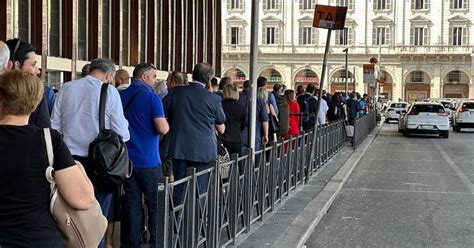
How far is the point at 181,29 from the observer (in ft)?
123

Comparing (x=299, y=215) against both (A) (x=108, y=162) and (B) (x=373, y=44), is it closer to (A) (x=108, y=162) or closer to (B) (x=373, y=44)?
(A) (x=108, y=162)

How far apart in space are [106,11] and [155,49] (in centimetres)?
589

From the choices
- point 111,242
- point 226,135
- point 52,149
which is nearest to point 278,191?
point 226,135

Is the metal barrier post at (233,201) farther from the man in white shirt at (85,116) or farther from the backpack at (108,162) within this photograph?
the backpack at (108,162)

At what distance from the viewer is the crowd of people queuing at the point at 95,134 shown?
10.8ft

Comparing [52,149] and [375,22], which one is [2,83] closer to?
[52,149]

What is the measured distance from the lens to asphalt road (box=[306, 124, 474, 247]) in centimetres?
849

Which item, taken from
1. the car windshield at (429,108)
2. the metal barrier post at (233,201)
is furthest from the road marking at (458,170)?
the metal barrier post at (233,201)

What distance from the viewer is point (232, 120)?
9.16 m

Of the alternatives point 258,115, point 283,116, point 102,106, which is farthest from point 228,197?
point 283,116

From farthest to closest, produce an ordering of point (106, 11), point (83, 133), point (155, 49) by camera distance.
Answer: point (155, 49) → point (106, 11) → point (83, 133)

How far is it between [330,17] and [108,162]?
7.89m

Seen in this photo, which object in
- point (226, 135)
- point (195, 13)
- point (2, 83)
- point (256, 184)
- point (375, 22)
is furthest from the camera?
point (375, 22)

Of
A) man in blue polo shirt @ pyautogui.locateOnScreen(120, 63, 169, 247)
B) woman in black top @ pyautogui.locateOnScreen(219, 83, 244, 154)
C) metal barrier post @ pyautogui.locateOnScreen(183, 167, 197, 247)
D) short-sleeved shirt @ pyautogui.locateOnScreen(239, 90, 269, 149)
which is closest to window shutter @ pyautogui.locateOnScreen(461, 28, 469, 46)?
short-sleeved shirt @ pyautogui.locateOnScreen(239, 90, 269, 149)
